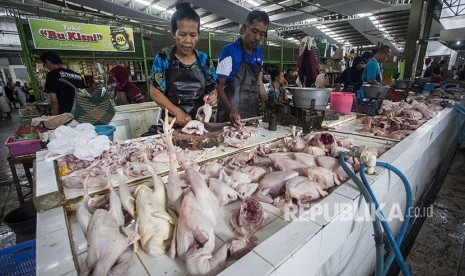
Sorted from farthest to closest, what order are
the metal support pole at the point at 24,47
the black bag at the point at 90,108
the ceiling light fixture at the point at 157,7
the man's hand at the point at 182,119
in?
1. the ceiling light fixture at the point at 157,7
2. the metal support pole at the point at 24,47
3. the black bag at the point at 90,108
4. the man's hand at the point at 182,119

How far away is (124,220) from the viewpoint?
143cm

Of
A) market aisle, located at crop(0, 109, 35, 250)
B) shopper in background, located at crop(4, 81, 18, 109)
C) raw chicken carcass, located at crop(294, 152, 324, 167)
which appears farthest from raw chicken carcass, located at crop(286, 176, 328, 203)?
shopper in background, located at crop(4, 81, 18, 109)

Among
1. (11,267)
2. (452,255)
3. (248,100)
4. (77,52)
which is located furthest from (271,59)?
(11,267)

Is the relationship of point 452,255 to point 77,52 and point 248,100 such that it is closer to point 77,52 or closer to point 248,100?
point 248,100

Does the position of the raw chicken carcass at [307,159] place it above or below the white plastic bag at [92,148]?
below

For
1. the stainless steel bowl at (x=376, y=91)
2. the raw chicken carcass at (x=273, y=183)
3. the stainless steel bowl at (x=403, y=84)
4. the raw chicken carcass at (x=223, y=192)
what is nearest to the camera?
the raw chicken carcass at (x=223, y=192)

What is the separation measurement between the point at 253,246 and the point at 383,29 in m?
28.5

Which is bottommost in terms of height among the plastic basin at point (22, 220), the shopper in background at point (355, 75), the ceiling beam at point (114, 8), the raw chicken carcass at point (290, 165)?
the plastic basin at point (22, 220)

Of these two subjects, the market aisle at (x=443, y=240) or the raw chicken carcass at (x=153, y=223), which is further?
the market aisle at (x=443, y=240)

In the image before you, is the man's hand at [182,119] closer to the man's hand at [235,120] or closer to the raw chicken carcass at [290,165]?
the man's hand at [235,120]

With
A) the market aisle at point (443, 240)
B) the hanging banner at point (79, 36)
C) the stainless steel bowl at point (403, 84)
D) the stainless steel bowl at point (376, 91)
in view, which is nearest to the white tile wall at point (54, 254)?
the market aisle at point (443, 240)

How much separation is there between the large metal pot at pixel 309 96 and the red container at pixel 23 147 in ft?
13.8

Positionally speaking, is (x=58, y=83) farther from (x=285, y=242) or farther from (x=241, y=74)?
(x=285, y=242)

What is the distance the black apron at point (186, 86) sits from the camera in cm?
323
